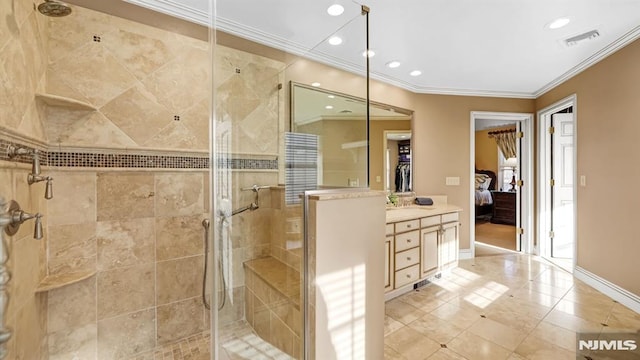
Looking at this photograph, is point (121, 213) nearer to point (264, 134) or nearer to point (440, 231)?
point (264, 134)

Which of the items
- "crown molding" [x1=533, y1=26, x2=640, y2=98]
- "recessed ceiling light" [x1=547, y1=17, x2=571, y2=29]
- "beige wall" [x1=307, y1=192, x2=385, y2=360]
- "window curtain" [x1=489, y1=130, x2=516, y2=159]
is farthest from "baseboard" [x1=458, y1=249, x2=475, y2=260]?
"window curtain" [x1=489, y1=130, x2=516, y2=159]

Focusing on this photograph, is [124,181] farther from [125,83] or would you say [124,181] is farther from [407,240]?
[407,240]

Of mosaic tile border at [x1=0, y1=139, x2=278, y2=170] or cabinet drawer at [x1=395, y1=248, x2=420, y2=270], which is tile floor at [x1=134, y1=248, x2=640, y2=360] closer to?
cabinet drawer at [x1=395, y1=248, x2=420, y2=270]

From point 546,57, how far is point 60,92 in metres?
4.25

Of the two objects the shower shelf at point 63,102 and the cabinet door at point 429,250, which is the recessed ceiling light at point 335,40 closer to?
the shower shelf at point 63,102

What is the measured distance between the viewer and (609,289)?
2.59m

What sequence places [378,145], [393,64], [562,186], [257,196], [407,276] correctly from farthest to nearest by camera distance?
[562,186] → [378,145] → [393,64] → [407,276] → [257,196]

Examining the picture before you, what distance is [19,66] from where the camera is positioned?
1237mm

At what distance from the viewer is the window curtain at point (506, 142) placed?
20.2 feet

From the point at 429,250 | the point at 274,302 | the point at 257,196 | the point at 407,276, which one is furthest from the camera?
the point at 429,250

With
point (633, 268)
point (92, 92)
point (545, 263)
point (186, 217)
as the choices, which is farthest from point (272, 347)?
point (545, 263)

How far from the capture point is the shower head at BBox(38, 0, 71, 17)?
4.64ft

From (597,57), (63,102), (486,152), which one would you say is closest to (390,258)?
(63,102)

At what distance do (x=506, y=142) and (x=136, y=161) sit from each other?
7.43 metres
